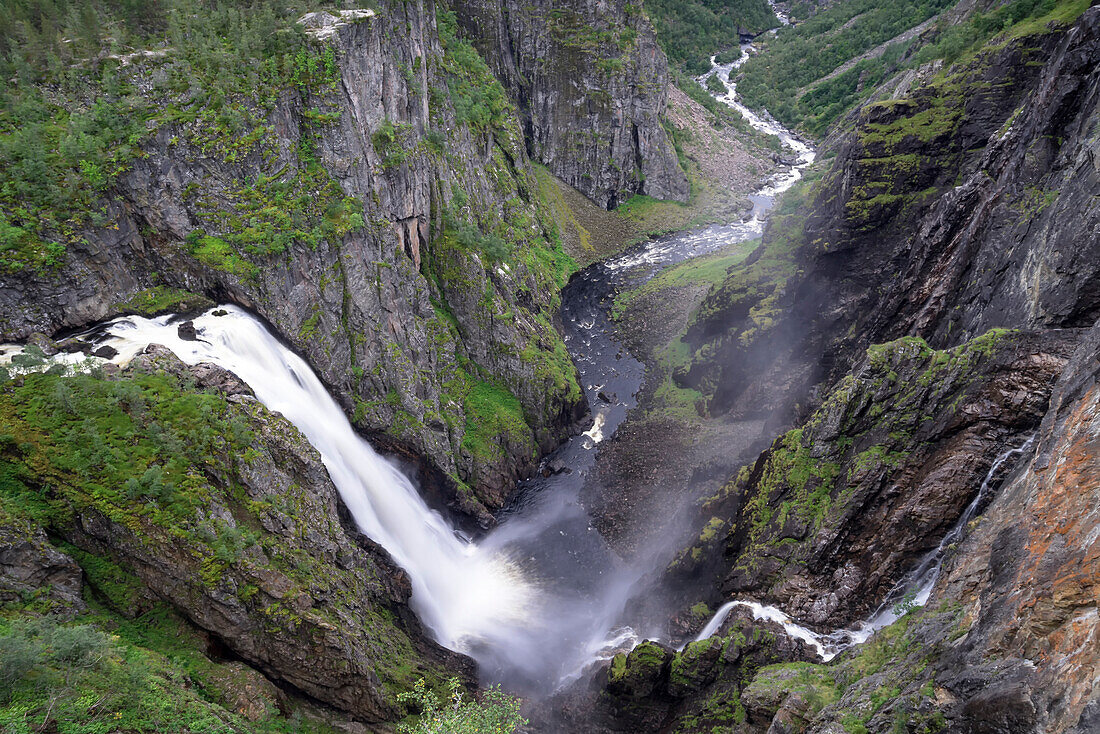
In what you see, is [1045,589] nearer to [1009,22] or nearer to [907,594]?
[907,594]

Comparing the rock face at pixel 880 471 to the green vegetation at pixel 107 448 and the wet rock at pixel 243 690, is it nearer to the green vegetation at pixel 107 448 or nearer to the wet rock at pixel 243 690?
the wet rock at pixel 243 690

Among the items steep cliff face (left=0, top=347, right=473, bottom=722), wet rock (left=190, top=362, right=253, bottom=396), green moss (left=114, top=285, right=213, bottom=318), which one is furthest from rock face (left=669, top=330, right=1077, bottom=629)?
green moss (left=114, top=285, right=213, bottom=318)

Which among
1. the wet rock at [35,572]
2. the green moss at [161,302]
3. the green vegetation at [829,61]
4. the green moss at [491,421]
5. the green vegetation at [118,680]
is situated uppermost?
the green vegetation at [829,61]

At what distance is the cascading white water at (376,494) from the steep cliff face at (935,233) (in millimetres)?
23313

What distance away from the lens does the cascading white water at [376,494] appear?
26.4 meters

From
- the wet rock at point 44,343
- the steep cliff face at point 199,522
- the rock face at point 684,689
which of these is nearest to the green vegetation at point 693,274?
the rock face at point 684,689

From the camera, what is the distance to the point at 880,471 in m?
23.4

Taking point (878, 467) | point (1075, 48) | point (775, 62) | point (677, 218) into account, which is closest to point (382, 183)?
point (878, 467)

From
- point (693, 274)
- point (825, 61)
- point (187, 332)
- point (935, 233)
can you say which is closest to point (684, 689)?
point (187, 332)

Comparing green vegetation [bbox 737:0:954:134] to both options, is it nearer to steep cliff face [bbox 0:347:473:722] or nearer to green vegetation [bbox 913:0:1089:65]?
green vegetation [bbox 913:0:1089:65]

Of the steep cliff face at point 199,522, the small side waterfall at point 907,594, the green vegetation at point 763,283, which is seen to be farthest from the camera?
the green vegetation at point 763,283

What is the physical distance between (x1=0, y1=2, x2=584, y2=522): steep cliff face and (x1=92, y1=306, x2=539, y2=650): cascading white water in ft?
5.57

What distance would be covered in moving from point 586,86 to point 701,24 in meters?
91.5

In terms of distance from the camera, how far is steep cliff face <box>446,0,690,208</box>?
252 ft
